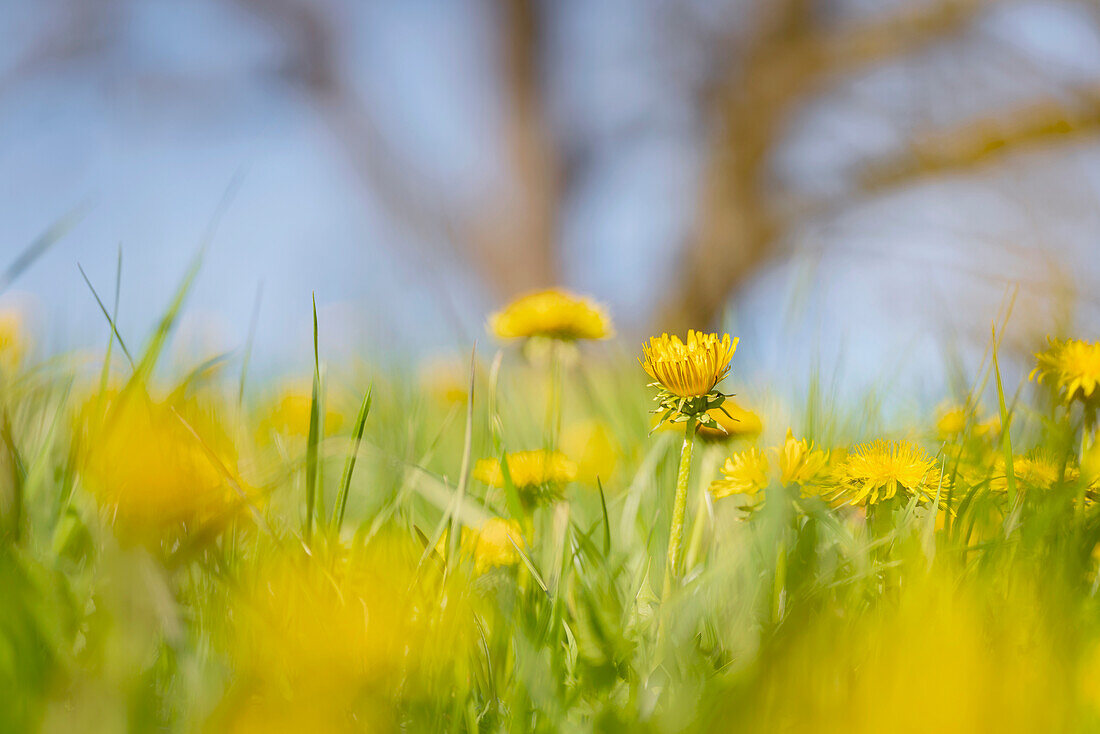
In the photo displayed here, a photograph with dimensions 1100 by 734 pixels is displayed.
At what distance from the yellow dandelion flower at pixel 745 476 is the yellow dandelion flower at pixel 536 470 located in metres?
0.13

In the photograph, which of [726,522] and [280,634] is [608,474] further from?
[280,634]

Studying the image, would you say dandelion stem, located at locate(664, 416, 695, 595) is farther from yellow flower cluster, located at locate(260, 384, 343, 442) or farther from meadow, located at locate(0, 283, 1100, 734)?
yellow flower cluster, located at locate(260, 384, 343, 442)

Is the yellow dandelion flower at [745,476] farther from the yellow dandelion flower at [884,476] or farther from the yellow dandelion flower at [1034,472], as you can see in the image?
the yellow dandelion flower at [1034,472]

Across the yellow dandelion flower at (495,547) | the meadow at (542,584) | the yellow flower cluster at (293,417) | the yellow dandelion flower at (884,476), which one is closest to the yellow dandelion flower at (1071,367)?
the meadow at (542,584)

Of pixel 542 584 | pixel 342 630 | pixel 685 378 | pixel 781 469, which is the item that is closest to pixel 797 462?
pixel 781 469

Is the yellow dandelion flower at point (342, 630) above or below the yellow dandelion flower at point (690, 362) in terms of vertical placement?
below

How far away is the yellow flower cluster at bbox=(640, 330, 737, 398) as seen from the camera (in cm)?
53

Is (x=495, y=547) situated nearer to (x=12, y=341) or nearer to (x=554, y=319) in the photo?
(x=554, y=319)

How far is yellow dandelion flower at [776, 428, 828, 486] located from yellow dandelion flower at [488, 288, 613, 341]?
373mm

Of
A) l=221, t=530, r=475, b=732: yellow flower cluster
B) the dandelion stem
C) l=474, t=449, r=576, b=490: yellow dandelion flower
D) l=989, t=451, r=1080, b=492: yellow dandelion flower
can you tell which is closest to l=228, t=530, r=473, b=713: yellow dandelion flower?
l=221, t=530, r=475, b=732: yellow flower cluster

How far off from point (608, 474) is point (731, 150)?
8.24 feet

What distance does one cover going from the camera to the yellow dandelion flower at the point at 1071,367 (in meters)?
0.63

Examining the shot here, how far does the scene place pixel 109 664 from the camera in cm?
35

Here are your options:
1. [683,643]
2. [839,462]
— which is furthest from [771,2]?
[683,643]
